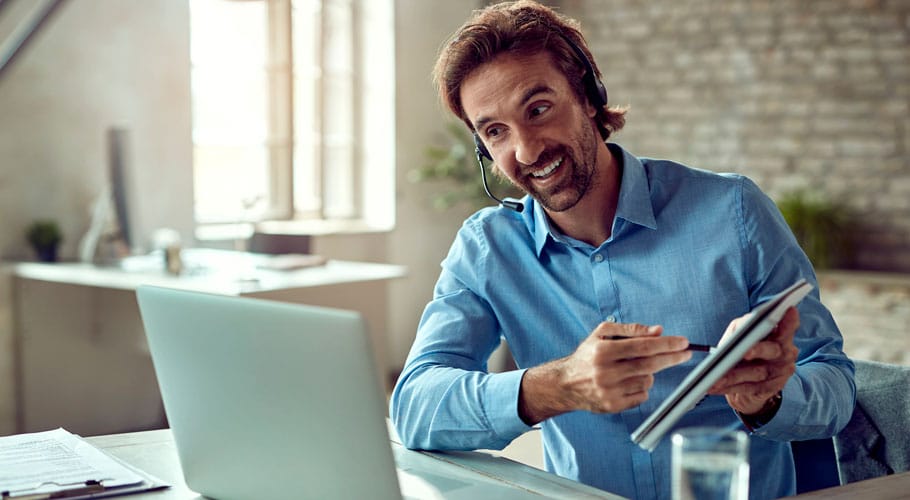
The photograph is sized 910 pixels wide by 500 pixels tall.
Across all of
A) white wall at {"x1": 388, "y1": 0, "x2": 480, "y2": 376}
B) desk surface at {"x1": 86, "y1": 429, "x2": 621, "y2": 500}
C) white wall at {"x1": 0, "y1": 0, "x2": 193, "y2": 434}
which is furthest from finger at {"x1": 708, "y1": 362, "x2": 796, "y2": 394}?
white wall at {"x1": 388, "y1": 0, "x2": 480, "y2": 376}

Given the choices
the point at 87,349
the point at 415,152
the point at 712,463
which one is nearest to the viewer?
the point at 712,463

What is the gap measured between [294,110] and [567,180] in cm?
411

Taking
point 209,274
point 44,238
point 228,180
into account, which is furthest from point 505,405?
point 228,180

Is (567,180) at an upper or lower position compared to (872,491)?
upper

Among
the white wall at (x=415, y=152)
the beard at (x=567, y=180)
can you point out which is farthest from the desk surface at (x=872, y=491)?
the white wall at (x=415, y=152)

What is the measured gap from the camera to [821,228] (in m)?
5.32

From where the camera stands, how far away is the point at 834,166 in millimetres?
5496

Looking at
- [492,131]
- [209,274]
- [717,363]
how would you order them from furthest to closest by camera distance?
[209,274] < [492,131] < [717,363]

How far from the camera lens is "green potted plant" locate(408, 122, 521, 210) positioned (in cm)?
575

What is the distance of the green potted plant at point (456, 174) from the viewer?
5754 millimetres

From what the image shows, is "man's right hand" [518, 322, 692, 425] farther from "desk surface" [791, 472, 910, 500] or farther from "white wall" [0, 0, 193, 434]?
"white wall" [0, 0, 193, 434]

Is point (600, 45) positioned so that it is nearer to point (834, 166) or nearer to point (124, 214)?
point (834, 166)

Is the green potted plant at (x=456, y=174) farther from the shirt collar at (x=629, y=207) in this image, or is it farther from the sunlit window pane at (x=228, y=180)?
the shirt collar at (x=629, y=207)

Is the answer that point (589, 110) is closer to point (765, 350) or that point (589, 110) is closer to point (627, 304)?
point (627, 304)
